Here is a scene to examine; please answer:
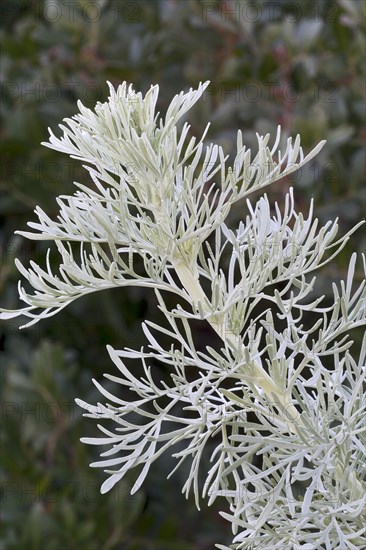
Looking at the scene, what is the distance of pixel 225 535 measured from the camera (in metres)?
1.48

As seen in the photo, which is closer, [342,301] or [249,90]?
[342,301]

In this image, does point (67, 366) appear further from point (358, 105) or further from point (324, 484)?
point (324, 484)

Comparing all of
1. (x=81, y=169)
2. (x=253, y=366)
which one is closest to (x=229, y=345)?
(x=253, y=366)

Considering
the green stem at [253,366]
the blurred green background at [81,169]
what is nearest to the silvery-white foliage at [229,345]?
the green stem at [253,366]

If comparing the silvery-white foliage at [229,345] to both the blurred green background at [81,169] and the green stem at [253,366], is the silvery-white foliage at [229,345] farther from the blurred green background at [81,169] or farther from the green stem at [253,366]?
the blurred green background at [81,169]

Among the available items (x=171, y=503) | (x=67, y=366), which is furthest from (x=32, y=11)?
(x=171, y=503)

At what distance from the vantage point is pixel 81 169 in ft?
4.87

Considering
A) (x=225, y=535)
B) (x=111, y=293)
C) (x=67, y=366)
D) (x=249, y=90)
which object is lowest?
(x=225, y=535)

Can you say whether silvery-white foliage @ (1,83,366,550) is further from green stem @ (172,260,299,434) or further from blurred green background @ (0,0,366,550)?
blurred green background @ (0,0,366,550)

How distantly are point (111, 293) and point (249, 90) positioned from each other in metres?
0.45

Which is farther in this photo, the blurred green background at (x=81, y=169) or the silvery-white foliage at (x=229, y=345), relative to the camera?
the blurred green background at (x=81, y=169)

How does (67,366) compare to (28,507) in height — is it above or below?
above

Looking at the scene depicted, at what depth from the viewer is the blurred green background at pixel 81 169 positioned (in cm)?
138

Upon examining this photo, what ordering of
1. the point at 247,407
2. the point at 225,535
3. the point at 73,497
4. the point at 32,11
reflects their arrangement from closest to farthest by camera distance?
1. the point at 247,407
2. the point at 73,497
3. the point at 225,535
4. the point at 32,11
